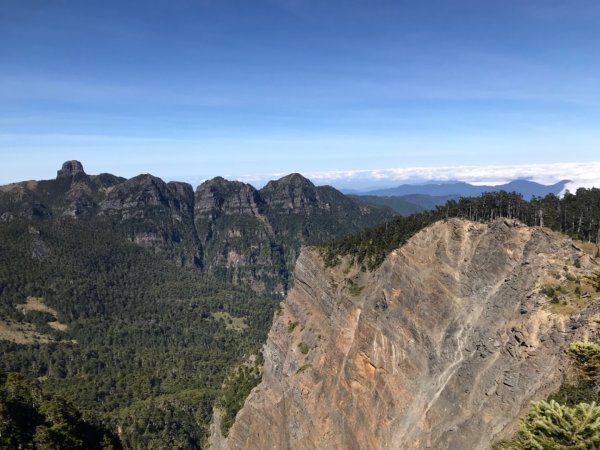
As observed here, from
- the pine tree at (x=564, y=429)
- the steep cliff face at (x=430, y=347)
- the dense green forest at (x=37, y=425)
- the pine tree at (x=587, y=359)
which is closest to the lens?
the pine tree at (x=564, y=429)

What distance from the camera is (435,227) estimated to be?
249 feet

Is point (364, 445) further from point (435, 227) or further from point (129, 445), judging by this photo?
point (129, 445)

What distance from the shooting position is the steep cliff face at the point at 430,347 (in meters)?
51.2

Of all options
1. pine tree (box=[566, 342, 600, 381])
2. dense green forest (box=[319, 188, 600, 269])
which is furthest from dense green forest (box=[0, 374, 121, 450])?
pine tree (box=[566, 342, 600, 381])

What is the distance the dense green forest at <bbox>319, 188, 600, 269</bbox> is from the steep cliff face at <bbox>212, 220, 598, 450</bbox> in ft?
18.4

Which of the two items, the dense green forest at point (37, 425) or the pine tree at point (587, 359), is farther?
the dense green forest at point (37, 425)

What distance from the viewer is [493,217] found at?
97.4 m

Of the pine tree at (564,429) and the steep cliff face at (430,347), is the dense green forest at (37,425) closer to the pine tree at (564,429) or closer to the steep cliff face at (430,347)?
the steep cliff face at (430,347)

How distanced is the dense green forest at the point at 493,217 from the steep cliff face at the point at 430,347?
18.4 ft

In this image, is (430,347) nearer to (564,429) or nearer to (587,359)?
(587,359)

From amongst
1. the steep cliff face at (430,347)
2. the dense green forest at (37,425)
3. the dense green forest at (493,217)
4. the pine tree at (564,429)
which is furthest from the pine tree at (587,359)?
the dense green forest at (37,425)

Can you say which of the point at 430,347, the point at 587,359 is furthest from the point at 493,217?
the point at 587,359

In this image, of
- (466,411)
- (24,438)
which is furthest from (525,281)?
(24,438)

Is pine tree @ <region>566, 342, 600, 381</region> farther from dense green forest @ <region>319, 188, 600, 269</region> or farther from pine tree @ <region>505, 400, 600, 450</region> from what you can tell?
dense green forest @ <region>319, 188, 600, 269</region>
